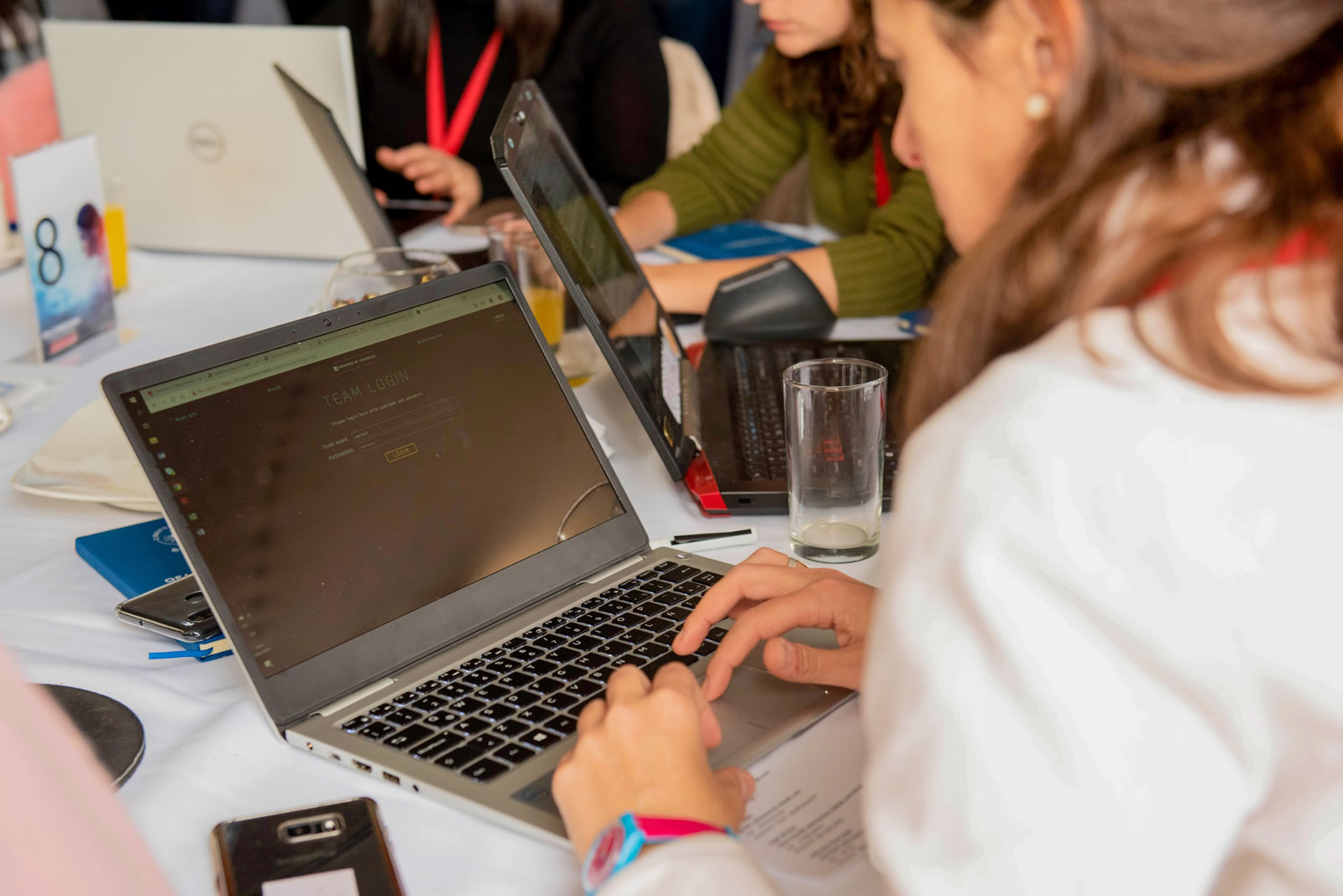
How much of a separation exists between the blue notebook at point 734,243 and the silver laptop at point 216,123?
459 mm

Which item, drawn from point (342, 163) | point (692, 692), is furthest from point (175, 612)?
point (342, 163)

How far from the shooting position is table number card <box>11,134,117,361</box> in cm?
138

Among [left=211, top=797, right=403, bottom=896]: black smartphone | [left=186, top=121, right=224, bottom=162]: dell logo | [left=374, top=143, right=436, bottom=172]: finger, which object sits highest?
[left=186, top=121, right=224, bottom=162]: dell logo

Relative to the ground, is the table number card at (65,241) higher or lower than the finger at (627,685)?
higher

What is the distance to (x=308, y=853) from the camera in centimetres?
A: 63

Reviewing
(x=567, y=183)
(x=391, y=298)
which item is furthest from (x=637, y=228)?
(x=391, y=298)

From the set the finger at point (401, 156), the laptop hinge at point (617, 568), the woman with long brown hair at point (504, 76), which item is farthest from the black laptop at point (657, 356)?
the woman with long brown hair at point (504, 76)

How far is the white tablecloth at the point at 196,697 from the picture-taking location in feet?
2.13

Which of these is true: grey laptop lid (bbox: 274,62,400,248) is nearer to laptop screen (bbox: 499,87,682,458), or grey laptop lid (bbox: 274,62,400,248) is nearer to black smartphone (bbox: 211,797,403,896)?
laptop screen (bbox: 499,87,682,458)

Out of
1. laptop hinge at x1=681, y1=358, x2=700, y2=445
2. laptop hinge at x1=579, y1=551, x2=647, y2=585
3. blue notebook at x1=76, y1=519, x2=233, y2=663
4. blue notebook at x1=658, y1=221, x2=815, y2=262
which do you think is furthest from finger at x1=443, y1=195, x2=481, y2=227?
laptop hinge at x1=579, y1=551, x2=647, y2=585

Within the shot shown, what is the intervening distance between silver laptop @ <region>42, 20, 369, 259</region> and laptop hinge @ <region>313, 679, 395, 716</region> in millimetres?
1005

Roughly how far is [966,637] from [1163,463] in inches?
4.1

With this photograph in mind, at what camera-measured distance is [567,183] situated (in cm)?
117

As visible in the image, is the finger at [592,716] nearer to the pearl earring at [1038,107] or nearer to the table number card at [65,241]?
the pearl earring at [1038,107]
